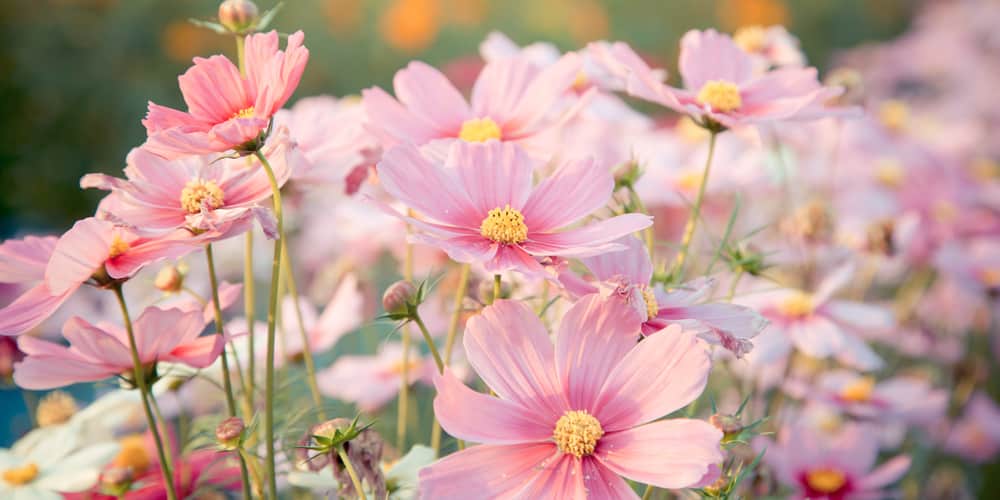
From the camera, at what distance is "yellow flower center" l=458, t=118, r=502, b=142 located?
1.87ft

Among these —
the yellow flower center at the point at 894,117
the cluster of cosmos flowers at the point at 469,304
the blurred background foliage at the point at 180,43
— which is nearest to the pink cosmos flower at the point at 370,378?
the cluster of cosmos flowers at the point at 469,304

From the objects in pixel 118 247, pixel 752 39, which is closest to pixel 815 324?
pixel 752 39

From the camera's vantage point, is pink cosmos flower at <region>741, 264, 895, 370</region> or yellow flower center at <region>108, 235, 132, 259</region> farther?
pink cosmos flower at <region>741, 264, 895, 370</region>

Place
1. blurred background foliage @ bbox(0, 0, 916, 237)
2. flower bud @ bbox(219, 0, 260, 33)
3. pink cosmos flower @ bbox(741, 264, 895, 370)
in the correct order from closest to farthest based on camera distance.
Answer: flower bud @ bbox(219, 0, 260, 33) < pink cosmos flower @ bbox(741, 264, 895, 370) < blurred background foliage @ bbox(0, 0, 916, 237)

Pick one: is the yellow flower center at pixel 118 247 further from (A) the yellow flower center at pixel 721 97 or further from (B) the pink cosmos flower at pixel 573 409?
(A) the yellow flower center at pixel 721 97

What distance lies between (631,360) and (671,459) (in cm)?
5

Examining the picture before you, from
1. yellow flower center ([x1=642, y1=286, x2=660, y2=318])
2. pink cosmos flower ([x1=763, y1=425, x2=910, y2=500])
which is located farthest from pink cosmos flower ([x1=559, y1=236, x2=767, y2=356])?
pink cosmos flower ([x1=763, y1=425, x2=910, y2=500])

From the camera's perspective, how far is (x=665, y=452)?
0.39 meters

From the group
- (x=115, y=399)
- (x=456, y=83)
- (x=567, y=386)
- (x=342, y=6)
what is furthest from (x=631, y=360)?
(x=342, y=6)

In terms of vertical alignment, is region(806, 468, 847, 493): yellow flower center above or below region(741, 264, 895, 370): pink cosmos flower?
below

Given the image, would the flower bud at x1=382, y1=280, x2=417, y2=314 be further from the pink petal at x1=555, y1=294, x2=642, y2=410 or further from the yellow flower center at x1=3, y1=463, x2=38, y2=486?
the yellow flower center at x1=3, y1=463, x2=38, y2=486

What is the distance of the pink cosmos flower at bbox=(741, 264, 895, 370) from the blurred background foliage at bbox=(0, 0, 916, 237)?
57.2 inches

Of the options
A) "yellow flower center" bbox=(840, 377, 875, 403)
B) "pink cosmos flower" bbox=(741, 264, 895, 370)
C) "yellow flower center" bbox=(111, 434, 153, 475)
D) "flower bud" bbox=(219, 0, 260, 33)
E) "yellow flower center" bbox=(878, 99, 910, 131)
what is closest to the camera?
"flower bud" bbox=(219, 0, 260, 33)

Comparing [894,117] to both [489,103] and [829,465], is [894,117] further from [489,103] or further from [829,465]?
[489,103]
